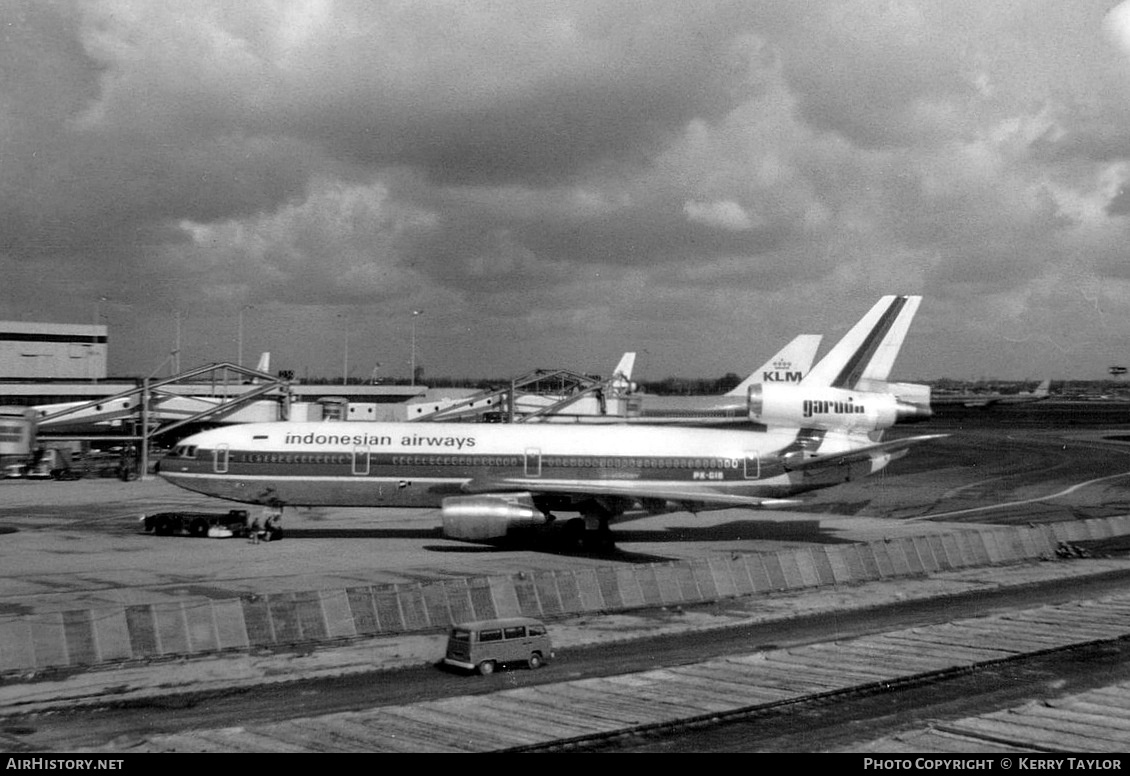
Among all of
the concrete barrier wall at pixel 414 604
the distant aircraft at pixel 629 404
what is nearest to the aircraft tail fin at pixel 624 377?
the distant aircraft at pixel 629 404

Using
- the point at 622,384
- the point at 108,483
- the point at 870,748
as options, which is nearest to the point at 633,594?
the point at 870,748

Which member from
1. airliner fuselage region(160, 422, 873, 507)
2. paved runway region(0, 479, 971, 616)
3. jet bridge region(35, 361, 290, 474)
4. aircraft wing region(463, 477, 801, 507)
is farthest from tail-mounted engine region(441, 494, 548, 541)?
jet bridge region(35, 361, 290, 474)

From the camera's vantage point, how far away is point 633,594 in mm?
31547

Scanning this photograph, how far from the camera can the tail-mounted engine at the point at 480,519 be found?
1554 inches

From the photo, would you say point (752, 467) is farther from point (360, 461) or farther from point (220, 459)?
point (220, 459)

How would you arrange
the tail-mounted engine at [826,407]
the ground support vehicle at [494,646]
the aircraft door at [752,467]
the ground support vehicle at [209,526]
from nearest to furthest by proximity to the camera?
the ground support vehicle at [494,646] → the tail-mounted engine at [826,407] → the aircraft door at [752,467] → the ground support vehicle at [209,526]

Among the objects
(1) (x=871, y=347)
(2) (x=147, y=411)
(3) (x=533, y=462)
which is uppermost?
(1) (x=871, y=347)

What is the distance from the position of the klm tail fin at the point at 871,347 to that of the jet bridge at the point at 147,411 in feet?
165

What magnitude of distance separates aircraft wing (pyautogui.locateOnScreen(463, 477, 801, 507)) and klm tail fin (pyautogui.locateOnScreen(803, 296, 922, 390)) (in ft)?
19.3

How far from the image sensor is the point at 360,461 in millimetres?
43594

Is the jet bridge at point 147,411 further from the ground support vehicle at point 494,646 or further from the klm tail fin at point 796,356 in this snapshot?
the ground support vehicle at point 494,646

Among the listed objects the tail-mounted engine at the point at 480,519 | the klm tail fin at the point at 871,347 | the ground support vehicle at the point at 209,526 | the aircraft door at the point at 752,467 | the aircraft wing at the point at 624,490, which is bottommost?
the ground support vehicle at the point at 209,526

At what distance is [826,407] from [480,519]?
15.6 metres

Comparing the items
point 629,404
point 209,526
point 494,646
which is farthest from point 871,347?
point 629,404
